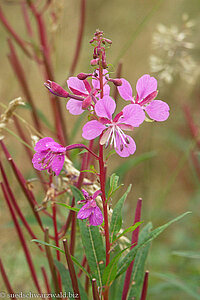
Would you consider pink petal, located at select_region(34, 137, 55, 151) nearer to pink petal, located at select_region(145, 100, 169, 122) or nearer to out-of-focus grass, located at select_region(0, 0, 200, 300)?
pink petal, located at select_region(145, 100, 169, 122)

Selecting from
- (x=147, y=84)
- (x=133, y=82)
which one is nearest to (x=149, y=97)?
(x=147, y=84)

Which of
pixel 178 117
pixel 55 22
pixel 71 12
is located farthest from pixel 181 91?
pixel 55 22

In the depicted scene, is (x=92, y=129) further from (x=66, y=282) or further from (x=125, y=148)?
(x=66, y=282)

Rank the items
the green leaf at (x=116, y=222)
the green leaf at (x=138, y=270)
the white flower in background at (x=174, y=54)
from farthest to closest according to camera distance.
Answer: the white flower in background at (x=174, y=54) → the green leaf at (x=138, y=270) → the green leaf at (x=116, y=222)

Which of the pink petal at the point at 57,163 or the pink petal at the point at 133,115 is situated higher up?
the pink petal at the point at 133,115

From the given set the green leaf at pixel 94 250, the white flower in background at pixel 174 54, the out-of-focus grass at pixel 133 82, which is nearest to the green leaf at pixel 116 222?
the green leaf at pixel 94 250

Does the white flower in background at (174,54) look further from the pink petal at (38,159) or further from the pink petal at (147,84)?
the pink petal at (38,159)
